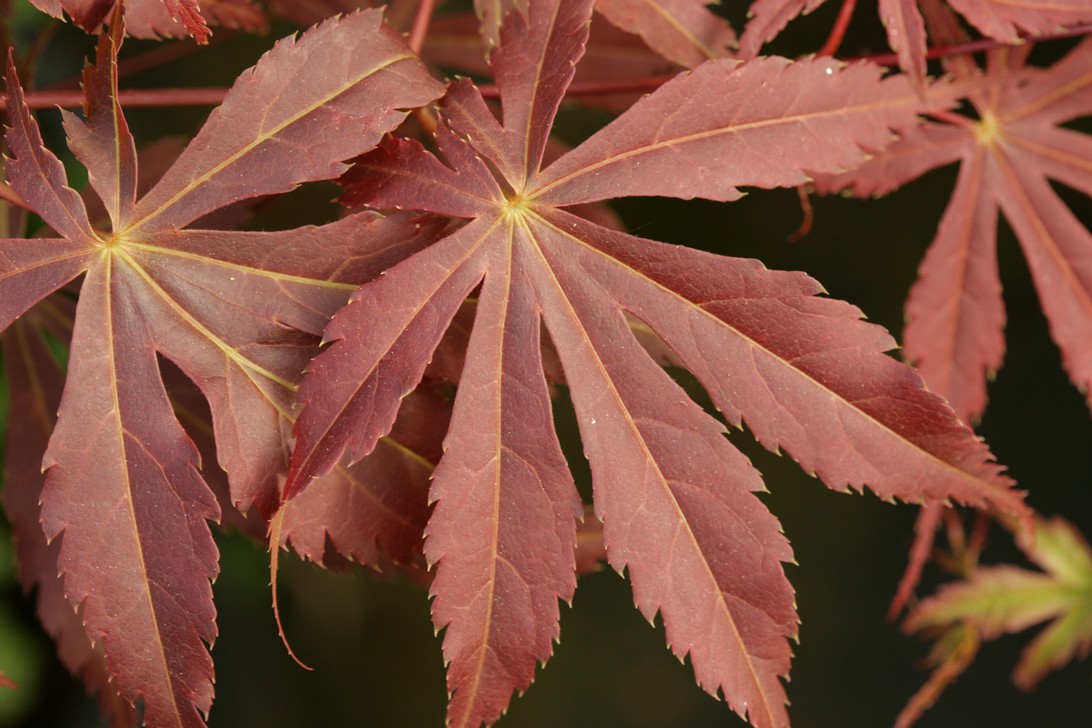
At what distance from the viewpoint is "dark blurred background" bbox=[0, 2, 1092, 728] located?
115 centimetres

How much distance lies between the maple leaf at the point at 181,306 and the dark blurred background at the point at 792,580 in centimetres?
58

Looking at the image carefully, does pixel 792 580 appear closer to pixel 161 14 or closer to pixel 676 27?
pixel 676 27

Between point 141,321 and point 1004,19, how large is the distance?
1.74 ft

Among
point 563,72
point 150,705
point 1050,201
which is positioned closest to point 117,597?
point 150,705

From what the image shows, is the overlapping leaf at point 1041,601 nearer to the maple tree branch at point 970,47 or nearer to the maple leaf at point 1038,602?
the maple leaf at point 1038,602

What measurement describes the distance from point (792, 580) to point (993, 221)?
28.1 inches

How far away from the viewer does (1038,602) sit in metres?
1.19

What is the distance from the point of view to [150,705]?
1.43 feet

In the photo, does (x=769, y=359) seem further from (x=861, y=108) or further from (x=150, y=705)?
(x=150, y=705)

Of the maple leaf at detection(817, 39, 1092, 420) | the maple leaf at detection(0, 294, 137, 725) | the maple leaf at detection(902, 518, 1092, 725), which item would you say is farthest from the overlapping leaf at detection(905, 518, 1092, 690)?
the maple leaf at detection(0, 294, 137, 725)

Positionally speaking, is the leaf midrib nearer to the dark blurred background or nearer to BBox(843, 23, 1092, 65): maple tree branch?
BBox(843, 23, 1092, 65): maple tree branch

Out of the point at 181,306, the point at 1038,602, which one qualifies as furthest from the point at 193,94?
the point at 1038,602

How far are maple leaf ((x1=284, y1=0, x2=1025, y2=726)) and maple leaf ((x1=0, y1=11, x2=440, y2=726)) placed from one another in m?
0.04

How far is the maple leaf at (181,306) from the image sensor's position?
427 millimetres
